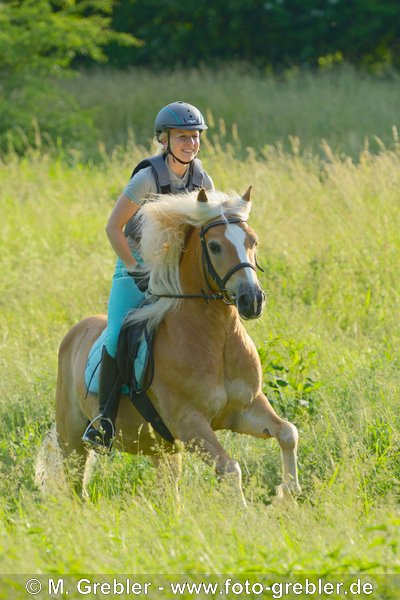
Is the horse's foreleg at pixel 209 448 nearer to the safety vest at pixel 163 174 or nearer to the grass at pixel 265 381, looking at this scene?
the grass at pixel 265 381

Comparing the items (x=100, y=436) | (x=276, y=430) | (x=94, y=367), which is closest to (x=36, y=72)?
(x=94, y=367)

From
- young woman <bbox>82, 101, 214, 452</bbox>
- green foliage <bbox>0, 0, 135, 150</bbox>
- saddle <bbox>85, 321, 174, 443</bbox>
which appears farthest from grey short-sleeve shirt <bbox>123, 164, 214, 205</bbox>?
green foliage <bbox>0, 0, 135, 150</bbox>

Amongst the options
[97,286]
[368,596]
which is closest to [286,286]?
[97,286]

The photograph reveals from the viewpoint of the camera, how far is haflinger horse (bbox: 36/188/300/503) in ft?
17.9

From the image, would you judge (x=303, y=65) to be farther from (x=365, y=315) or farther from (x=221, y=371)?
(x=221, y=371)

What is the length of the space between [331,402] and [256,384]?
2008 mm

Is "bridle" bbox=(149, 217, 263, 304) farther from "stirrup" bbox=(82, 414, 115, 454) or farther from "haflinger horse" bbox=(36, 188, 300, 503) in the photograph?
"stirrup" bbox=(82, 414, 115, 454)

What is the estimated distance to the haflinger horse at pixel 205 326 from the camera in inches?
215

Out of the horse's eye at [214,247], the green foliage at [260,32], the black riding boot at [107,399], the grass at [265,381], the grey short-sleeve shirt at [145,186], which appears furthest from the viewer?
the green foliage at [260,32]

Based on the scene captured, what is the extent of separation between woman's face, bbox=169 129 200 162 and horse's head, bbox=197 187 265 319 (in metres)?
0.48

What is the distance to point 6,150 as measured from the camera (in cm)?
1836

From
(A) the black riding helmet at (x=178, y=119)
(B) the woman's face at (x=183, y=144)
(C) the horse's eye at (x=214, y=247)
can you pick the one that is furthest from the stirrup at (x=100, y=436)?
(A) the black riding helmet at (x=178, y=119)

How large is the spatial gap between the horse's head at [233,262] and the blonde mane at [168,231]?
66mm

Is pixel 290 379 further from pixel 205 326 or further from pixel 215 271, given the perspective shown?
pixel 215 271
